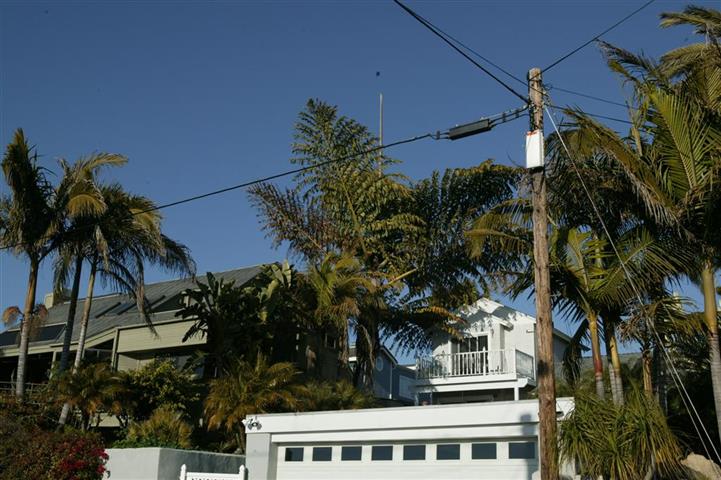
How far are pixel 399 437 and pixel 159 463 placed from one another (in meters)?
6.01

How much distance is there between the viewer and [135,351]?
3023 centimetres

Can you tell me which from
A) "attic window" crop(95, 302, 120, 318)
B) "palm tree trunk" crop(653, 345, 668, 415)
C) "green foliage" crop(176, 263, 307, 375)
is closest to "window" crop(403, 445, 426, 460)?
"palm tree trunk" crop(653, 345, 668, 415)

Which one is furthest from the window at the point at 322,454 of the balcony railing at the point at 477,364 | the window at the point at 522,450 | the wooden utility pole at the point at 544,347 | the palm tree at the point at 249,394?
the balcony railing at the point at 477,364

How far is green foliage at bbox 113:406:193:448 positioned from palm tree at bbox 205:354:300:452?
32.5 inches

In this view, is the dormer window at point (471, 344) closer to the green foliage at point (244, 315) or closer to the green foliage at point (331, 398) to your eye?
the green foliage at point (244, 315)

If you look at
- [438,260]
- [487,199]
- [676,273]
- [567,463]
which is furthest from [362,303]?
[567,463]

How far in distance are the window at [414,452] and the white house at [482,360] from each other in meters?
11.5

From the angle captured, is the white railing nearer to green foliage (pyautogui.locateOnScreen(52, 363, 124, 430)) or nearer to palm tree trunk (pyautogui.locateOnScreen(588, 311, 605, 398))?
palm tree trunk (pyautogui.locateOnScreen(588, 311, 605, 398))

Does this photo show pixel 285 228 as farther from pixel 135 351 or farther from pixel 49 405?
pixel 49 405

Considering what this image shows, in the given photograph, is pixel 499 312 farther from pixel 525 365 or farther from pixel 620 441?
pixel 620 441

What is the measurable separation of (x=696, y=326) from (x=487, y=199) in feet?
45.4

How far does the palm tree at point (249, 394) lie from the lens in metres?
21.6

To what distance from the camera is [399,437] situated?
1819 centimetres

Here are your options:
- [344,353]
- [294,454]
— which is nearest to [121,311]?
[344,353]
